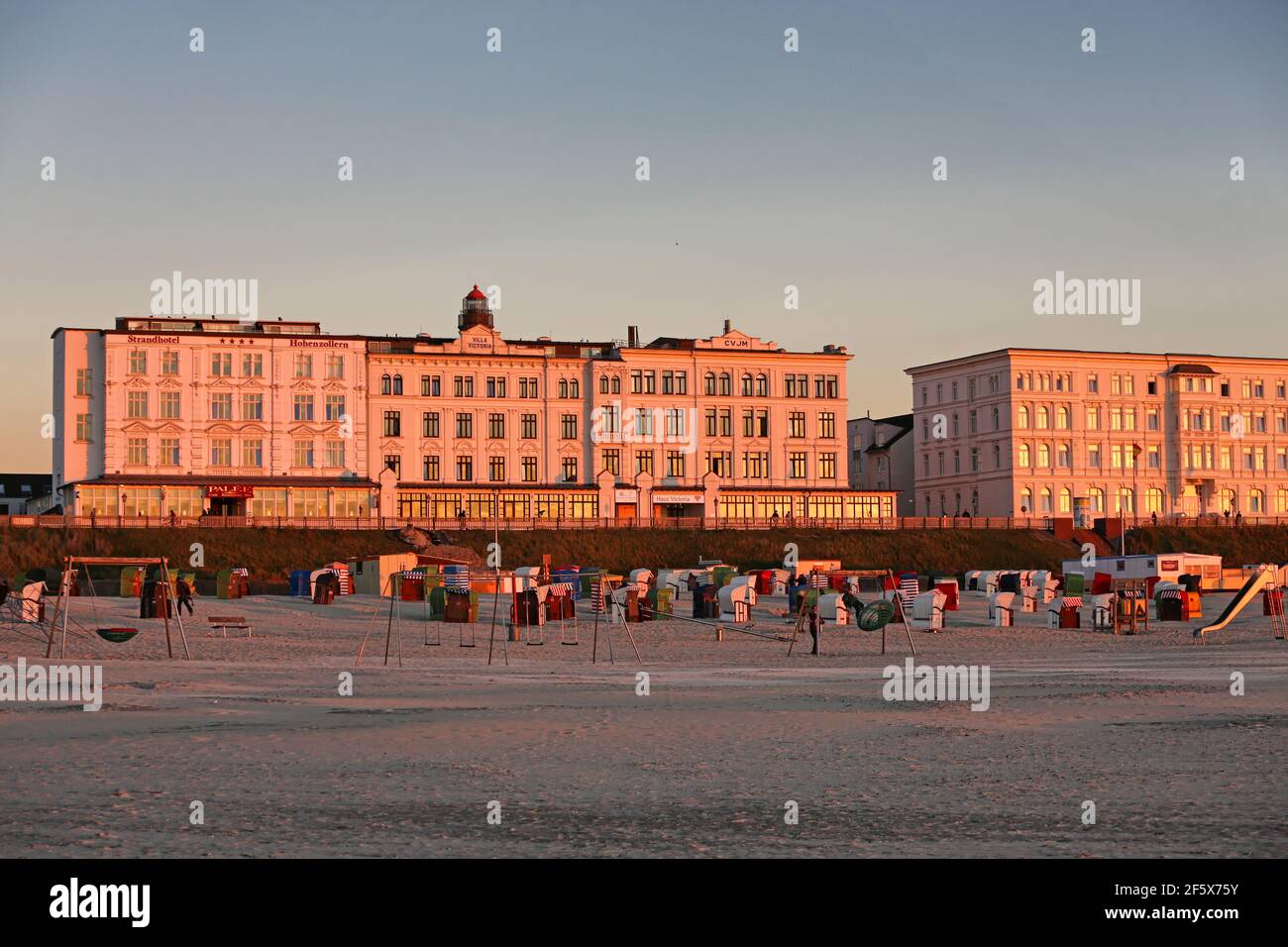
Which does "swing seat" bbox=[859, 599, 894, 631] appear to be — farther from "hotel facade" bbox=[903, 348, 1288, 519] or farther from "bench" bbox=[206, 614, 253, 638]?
"hotel facade" bbox=[903, 348, 1288, 519]

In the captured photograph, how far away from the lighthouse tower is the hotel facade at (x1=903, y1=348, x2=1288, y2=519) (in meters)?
A: 30.9

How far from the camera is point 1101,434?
348ft

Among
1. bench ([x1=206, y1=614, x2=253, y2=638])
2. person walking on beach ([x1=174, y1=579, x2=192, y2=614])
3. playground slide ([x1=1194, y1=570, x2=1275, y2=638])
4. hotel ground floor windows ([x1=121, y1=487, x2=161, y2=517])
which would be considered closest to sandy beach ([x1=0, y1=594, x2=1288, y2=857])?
bench ([x1=206, y1=614, x2=253, y2=638])

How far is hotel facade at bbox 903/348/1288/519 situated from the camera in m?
104

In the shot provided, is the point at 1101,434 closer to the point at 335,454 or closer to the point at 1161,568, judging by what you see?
the point at 1161,568

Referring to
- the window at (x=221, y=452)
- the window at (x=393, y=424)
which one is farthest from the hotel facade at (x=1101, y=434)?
the window at (x=221, y=452)

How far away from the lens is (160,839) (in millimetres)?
13750

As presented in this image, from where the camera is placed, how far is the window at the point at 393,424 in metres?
93.8

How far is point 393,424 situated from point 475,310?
980cm

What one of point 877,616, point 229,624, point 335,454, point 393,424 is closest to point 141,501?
point 335,454

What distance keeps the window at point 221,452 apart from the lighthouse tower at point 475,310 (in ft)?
52.7

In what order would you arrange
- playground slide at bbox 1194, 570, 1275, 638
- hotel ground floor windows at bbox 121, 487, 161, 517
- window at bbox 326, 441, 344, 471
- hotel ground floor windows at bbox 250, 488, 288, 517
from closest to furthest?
playground slide at bbox 1194, 570, 1275, 638, hotel ground floor windows at bbox 121, 487, 161, 517, hotel ground floor windows at bbox 250, 488, 288, 517, window at bbox 326, 441, 344, 471

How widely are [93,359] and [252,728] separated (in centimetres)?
7331

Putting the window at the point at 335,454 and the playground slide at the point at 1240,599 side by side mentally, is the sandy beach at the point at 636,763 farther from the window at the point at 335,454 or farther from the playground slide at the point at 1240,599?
the window at the point at 335,454
